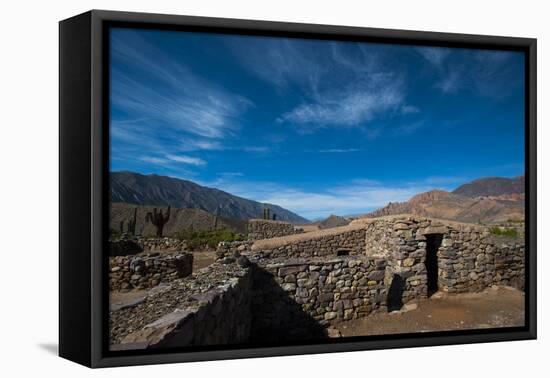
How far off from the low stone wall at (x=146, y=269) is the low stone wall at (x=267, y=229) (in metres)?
4.01

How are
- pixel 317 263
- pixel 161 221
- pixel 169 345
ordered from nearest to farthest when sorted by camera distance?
pixel 169 345
pixel 161 221
pixel 317 263

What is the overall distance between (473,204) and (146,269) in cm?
585

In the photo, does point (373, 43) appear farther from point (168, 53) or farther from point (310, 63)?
point (168, 53)

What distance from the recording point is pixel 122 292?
5.26m

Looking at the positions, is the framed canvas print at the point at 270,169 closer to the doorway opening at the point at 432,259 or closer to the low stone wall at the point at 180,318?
the low stone wall at the point at 180,318

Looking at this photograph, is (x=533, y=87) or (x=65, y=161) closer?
(x=65, y=161)

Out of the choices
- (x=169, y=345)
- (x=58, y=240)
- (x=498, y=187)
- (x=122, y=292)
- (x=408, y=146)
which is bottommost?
(x=169, y=345)

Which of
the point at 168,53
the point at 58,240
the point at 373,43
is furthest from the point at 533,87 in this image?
the point at 58,240

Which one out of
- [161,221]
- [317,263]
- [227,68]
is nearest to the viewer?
[227,68]

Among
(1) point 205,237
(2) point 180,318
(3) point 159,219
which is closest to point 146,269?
(3) point 159,219

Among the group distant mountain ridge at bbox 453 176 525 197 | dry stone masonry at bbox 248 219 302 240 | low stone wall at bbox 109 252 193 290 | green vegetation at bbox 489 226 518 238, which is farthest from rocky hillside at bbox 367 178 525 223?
low stone wall at bbox 109 252 193 290

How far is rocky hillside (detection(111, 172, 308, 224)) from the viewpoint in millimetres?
4837

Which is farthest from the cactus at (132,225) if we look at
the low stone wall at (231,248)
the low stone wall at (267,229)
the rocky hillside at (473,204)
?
the low stone wall at (267,229)

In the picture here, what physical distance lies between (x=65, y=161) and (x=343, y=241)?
9.01m
